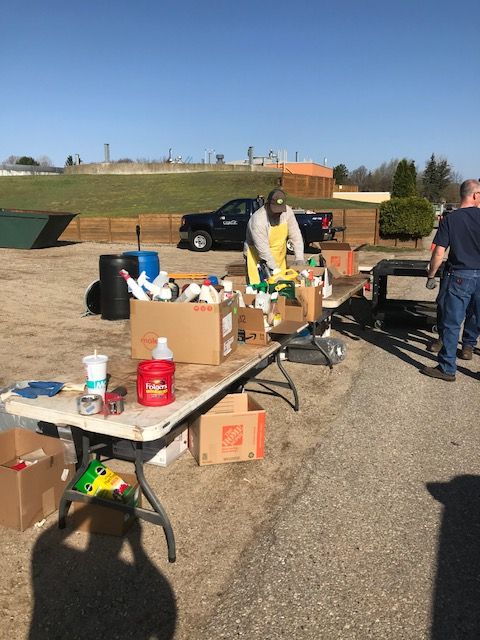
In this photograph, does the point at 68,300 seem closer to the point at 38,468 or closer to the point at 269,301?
the point at 269,301

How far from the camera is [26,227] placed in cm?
1766

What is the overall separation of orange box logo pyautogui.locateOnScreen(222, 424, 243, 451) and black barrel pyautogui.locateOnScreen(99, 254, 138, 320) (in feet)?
10.3

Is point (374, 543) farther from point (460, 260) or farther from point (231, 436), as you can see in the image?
point (460, 260)

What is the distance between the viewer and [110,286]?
21.7 ft

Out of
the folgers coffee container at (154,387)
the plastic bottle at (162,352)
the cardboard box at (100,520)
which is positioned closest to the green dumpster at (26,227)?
the plastic bottle at (162,352)

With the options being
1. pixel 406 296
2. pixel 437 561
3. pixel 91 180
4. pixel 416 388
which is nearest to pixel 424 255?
pixel 406 296

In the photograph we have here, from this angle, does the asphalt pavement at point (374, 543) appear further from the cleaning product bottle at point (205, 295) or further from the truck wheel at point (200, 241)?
the truck wheel at point (200, 241)

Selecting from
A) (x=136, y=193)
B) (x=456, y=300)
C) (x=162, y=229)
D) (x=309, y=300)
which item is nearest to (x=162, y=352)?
(x=309, y=300)

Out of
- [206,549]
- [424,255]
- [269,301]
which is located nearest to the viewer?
[206,549]

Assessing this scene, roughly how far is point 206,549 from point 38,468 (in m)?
1.02

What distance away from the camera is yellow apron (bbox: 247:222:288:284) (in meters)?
5.97

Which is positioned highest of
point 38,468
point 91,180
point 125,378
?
point 91,180

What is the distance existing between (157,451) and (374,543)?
4.80 feet

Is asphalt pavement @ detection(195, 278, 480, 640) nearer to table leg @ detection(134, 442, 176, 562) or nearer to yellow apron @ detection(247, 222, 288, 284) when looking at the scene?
table leg @ detection(134, 442, 176, 562)
